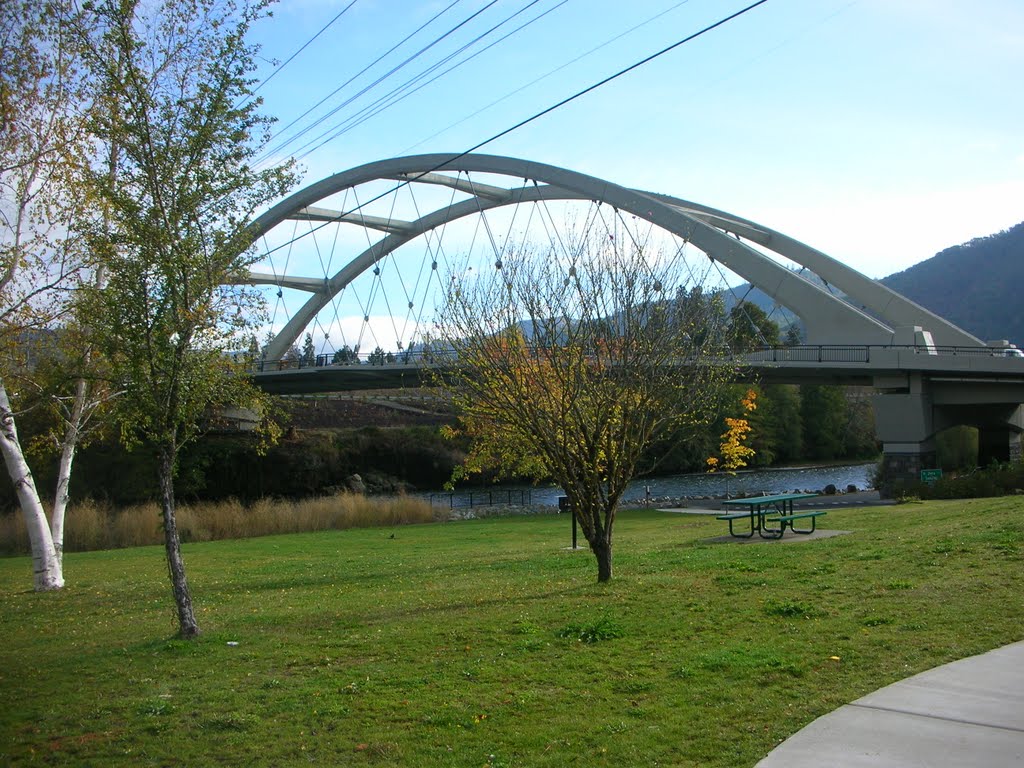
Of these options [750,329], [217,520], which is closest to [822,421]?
[750,329]

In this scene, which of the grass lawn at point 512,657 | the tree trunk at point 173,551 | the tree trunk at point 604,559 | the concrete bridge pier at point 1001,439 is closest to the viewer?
the grass lawn at point 512,657

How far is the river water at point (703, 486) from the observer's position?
46250mm

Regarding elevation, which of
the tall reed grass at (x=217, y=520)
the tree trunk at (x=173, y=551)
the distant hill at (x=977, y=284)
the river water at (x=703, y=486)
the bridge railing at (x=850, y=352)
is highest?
the distant hill at (x=977, y=284)

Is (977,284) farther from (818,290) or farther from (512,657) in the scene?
(512,657)

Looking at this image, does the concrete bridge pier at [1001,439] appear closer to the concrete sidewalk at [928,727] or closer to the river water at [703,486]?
the river water at [703,486]

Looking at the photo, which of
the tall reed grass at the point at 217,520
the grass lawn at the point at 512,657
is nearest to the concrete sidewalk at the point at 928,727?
the grass lawn at the point at 512,657

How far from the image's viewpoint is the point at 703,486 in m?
51.4

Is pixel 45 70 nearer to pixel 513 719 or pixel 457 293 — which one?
pixel 457 293

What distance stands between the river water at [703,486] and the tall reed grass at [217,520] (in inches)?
461

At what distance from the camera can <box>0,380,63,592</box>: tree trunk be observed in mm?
13742

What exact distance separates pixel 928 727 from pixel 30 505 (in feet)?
42.1

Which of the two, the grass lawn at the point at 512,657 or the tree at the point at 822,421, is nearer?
the grass lawn at the point at 512,657

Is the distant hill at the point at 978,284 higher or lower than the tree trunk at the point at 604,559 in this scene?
higher

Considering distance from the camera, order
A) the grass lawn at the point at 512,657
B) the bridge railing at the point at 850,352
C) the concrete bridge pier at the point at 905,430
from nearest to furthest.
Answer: the grass lawn at the point at 512,657, the bridge railing at the point at 850,352, the concrete bridge pier at the point at 905,430
